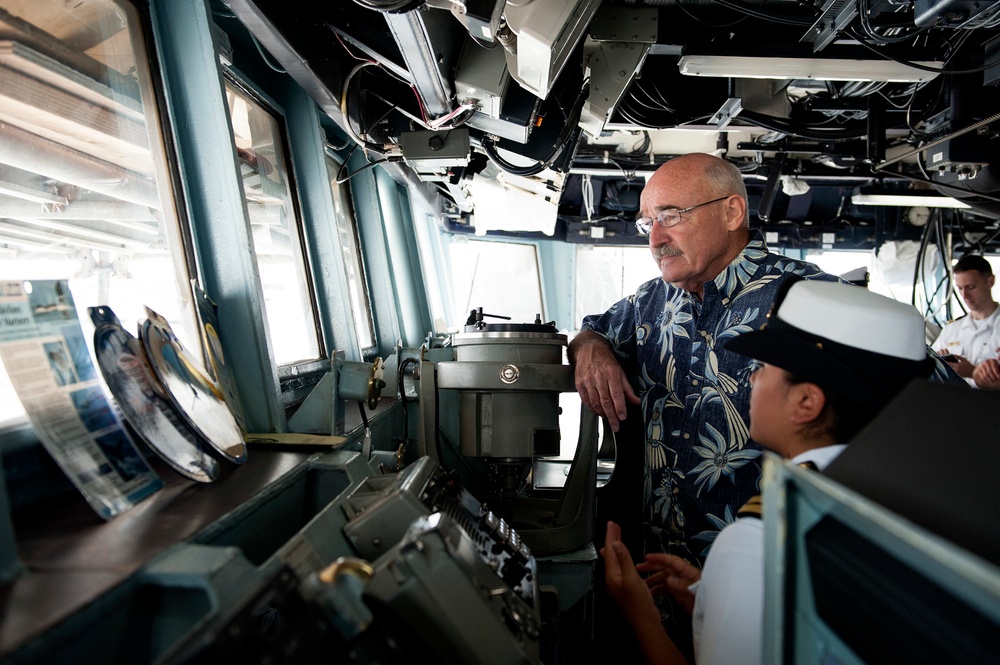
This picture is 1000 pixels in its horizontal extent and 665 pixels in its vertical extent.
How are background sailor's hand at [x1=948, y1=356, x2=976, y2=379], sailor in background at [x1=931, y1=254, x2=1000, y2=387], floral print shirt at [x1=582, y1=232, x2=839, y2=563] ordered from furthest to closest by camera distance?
1. sailor in background at [x1=931, y1=254, x2=1000, y2=387]
2. background sailor's hand at [x1=948, y1=356, x2=976, y2=379]
3. floral print shirt at [x1=582, y1=232, x2=839, y2=563]

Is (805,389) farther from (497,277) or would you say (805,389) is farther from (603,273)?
(497,277)

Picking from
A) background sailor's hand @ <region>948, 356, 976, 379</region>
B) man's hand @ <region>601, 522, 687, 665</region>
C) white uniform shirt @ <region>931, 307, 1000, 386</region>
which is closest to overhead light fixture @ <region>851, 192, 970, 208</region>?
white uniform shirt @ <region>931, 307, 1000, 386</region>

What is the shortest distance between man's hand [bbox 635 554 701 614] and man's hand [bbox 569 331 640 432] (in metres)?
0.52

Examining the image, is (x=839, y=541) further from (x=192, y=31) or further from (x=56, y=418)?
(x=192, y=31)

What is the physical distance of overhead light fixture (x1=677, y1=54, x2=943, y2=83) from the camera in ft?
7.92

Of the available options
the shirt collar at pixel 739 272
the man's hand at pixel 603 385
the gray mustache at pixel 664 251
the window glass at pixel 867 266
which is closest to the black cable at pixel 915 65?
the shirt collar at pixel 739 272


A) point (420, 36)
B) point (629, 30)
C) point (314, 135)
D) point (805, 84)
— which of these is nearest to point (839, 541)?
point (420, 36)

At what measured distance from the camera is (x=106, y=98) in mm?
1508

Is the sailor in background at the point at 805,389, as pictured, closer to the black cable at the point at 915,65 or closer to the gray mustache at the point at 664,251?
the gray mustache at the point at 664,251

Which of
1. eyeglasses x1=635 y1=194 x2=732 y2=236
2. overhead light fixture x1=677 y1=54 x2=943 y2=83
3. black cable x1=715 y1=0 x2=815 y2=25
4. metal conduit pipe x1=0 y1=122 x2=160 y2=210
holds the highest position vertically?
black cable x1=715 y1=0 x2=815 y2=25

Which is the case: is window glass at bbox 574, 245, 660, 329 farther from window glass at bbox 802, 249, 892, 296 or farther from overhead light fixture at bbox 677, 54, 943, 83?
overhead light fixture at bbox 677, 54, 943, 83

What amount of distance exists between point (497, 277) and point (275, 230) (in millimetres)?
4154

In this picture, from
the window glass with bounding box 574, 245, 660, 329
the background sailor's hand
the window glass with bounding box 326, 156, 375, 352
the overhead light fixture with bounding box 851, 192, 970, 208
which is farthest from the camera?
the window glass with bounding box 574, 245, 660, 329

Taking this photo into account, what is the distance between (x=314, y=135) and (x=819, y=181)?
4.14 metres
